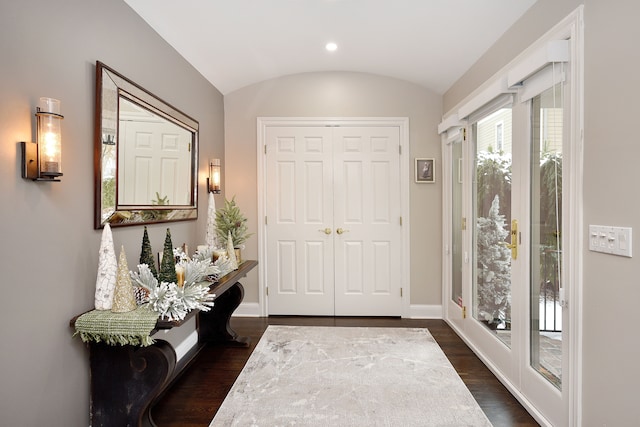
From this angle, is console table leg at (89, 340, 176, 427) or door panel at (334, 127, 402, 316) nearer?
console table leg at (89, 340, 176, 427)

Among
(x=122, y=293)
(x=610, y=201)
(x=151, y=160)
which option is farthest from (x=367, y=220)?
(x=122, y=293)

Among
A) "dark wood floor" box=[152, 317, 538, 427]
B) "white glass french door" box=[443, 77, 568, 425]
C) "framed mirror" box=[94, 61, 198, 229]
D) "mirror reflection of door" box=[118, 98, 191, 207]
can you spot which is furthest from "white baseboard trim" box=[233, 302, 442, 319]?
"mirror reflection of door" box=[118, 98, 191, 207]

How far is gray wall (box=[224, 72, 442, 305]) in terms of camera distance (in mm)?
4066

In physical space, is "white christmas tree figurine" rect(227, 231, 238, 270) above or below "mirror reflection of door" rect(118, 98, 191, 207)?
below

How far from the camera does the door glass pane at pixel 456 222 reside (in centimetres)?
361

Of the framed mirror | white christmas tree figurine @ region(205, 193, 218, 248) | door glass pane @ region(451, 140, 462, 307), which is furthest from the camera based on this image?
door glass pane @ region(451, 140, 462, 307)

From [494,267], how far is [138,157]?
2.67 metres

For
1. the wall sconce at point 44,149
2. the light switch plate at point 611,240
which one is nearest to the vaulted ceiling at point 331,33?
the wall sconce at point 44,149

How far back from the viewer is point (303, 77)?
4066 millimetres

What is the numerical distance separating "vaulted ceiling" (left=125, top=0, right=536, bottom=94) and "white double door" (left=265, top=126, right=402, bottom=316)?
71 cm

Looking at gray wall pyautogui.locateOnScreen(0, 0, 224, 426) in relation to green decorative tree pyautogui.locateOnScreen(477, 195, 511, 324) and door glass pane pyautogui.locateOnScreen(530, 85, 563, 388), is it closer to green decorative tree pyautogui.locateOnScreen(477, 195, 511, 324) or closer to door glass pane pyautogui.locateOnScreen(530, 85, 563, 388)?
door glass pane pyautogui.locateOnScreen(530, 85, 563, 388)

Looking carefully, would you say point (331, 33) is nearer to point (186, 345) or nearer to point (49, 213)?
point (49, 213)

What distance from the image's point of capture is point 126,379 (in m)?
1.84

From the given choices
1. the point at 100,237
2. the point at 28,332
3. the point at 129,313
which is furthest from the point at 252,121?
the point at 28,332
